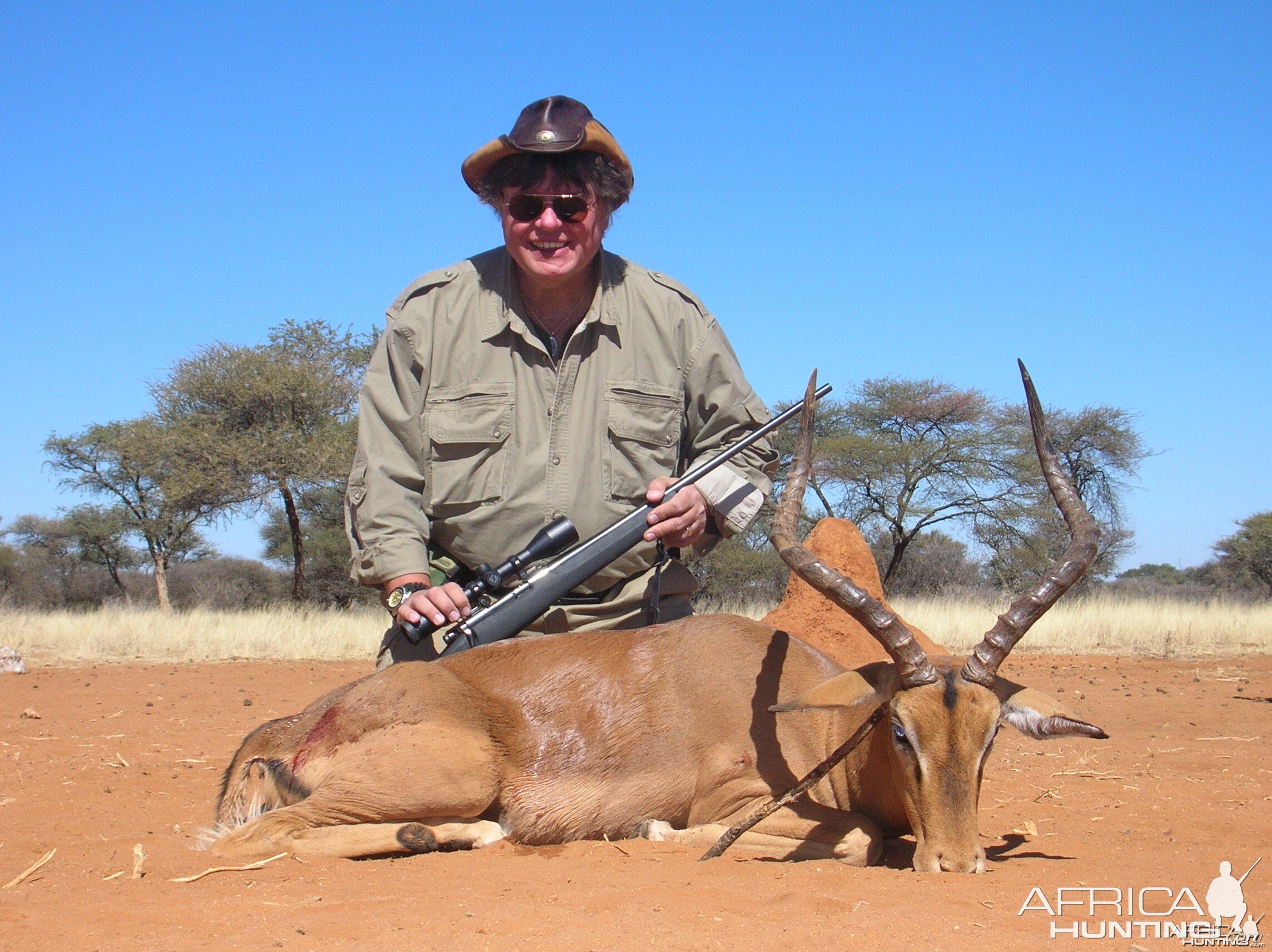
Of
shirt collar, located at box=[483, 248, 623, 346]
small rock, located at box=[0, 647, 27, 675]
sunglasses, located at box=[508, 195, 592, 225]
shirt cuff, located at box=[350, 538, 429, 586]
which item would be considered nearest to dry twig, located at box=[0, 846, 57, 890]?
shirt cuff, located at box=[350, 538, 429, 586]

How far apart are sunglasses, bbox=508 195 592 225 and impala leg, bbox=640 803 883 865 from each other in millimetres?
2696

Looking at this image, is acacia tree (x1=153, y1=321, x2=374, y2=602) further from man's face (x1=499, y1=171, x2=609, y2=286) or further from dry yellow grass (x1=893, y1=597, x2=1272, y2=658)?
man's face (x1=499, y1=171, x2=609, y2=286)

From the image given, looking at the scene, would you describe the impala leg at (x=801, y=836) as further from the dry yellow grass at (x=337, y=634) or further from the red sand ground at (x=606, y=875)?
the dry yellow grass at (x=337, y=634)

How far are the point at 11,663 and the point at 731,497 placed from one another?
32.9 feet

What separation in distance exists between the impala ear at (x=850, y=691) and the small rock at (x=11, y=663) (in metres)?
10.5

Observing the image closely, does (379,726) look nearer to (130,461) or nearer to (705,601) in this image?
(705,601)

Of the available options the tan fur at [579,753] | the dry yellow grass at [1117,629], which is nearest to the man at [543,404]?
the tan fur at [579,753]

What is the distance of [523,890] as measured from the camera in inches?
136

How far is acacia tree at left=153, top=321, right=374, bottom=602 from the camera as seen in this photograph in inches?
893

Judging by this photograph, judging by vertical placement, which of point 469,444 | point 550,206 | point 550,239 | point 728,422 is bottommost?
point 469,444

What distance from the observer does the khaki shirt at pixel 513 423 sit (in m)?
5.10

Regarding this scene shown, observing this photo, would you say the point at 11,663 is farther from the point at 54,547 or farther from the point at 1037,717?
the point at 54,547

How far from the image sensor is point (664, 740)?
4633mm

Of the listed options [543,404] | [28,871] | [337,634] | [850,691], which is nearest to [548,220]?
[543,404]
